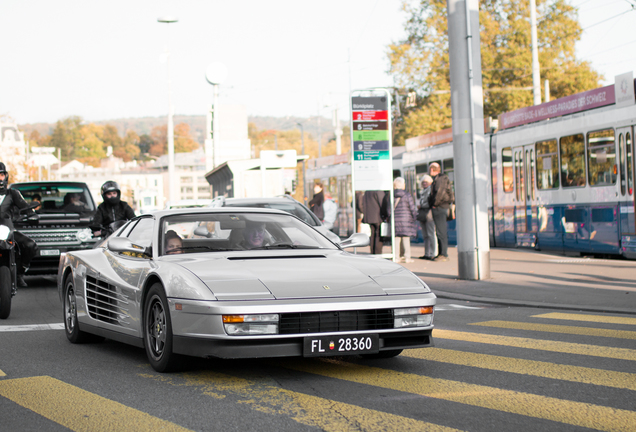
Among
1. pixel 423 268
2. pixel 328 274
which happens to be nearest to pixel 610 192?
pixel 423 268

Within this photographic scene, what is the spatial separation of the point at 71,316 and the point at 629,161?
11.7 metres

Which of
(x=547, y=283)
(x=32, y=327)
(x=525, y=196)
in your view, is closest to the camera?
(x=32, y=327)

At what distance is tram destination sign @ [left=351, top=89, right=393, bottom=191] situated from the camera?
1656 centimetres

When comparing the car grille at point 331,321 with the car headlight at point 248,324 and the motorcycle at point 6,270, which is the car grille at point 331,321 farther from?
the motorcycle at point 6,270

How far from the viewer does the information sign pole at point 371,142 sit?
16562 millimetres

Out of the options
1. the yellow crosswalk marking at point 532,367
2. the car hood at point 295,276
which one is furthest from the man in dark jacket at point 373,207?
the car hood at point 295,276

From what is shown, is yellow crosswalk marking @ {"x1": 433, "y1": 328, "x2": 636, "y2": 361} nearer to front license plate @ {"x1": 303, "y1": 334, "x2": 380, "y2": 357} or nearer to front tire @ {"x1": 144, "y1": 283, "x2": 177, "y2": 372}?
front license plate @ {"x1": 303, "y1": 334, "x2": 380, "y2": 357}

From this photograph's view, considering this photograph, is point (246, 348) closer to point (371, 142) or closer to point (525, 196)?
point (371, 142)

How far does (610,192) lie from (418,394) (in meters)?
12.5

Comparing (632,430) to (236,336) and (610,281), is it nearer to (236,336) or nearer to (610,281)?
A: (236,336)

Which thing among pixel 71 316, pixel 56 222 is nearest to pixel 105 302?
pixel 71 316

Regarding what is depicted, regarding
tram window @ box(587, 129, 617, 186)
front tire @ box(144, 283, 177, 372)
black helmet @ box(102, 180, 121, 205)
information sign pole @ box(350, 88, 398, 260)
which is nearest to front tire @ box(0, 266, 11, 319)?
black helmet @ box(102, 180, 121, 205)

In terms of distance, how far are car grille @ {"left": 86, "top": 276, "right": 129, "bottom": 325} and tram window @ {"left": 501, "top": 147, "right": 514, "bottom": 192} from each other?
1537 cm

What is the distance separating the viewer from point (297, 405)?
500 centimetres
